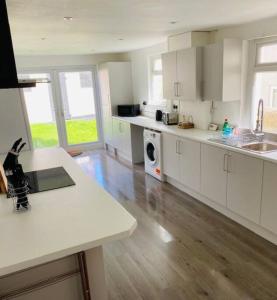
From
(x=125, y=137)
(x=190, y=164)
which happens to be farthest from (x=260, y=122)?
(x=125, y=137)

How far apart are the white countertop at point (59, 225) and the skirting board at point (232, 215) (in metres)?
1.95

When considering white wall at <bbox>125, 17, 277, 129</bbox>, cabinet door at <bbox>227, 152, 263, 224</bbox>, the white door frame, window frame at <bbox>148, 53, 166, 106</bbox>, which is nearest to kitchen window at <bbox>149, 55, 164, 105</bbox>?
window frame at <bbox>148, 53, 166, 106</bbox>

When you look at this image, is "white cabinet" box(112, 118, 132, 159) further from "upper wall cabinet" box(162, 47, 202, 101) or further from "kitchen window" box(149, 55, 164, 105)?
"upper wall cabinet" box(162, 47, 202, 101)

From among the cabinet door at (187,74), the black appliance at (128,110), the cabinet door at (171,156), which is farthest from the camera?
the black appliance at (128,110)

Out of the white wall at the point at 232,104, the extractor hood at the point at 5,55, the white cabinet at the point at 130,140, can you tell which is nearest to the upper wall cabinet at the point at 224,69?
the white wall at the point at 232,104

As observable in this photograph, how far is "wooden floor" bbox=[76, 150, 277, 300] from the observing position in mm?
2188

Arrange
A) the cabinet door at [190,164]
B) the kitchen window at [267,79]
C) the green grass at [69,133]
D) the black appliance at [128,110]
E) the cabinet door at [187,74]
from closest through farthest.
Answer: the kitchen window at [267,79] → the cabinet door at [190,164] → the cabinet door at [187,74] → the black appliance at [128,110] → the green grass at [69,133]

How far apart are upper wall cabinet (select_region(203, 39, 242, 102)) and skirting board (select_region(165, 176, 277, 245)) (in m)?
1.38

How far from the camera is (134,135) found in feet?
18.1

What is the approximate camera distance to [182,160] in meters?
3.93

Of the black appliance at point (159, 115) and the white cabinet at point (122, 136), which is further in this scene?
the white cabinet at point (122, 136)

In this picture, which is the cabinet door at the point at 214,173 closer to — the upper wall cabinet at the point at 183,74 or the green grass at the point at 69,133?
the upper wall cabinet at the point at 183,74

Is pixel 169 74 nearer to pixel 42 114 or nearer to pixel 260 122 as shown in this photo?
pixel 260 122

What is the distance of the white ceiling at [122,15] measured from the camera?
226 centimetres
